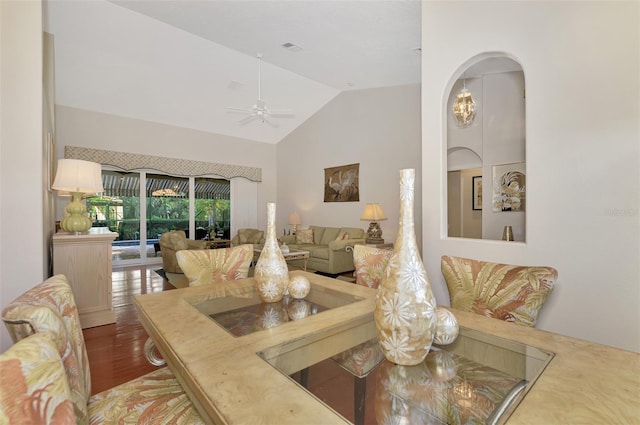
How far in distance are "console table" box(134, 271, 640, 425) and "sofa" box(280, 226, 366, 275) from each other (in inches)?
151

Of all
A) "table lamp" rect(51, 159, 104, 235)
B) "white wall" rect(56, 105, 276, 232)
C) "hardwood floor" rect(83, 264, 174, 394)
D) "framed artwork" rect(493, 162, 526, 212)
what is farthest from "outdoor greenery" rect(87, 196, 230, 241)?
"framed artwork" rect(493, 162, 526, 212)

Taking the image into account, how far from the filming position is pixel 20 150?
1.88m

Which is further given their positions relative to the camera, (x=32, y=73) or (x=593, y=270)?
(x=32, y=73)

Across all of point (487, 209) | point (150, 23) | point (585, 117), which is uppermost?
point (150, 23)

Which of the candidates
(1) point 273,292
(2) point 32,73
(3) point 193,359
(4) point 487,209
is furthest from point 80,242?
(4) point 487,209

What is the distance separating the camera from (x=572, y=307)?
1584 mm

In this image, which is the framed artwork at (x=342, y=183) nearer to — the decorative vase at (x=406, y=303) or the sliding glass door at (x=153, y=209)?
the sliding glass door at (x=153, y=209)

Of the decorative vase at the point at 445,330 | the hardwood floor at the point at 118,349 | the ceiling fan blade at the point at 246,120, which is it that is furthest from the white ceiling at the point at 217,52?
the hardwood floor at the point at 118,349

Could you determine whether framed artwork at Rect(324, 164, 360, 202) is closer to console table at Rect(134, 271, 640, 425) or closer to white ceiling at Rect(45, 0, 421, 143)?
white ceiling at Rect(45, 0, 421, 143)

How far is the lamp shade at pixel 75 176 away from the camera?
8.78 feet

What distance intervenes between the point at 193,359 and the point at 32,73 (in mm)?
2222

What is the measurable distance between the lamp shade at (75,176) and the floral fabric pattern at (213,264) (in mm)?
1718

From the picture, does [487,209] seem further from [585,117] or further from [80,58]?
[80,58]

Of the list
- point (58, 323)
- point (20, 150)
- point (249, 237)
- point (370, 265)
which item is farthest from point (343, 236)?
point (58, 323)
